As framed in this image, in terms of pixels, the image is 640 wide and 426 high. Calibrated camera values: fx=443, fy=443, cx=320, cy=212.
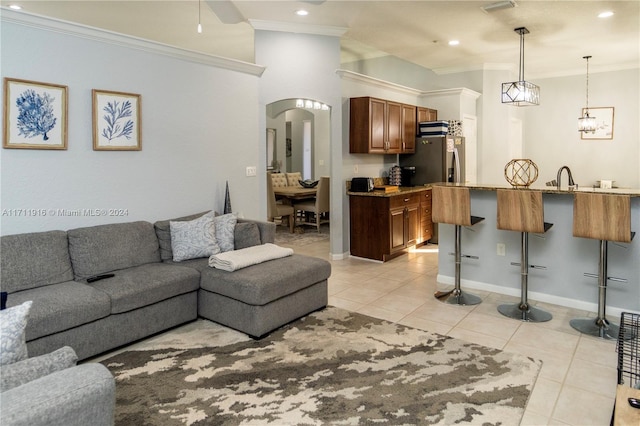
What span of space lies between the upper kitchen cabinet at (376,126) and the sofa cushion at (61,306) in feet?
12.6

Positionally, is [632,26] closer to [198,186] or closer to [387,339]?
[387,339]

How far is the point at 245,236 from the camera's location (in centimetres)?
420

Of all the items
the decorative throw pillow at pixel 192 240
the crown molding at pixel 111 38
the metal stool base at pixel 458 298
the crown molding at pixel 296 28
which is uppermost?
the crown molding at pixel 296 28

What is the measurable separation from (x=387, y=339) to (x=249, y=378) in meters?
1.12

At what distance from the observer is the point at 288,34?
17.6 feet

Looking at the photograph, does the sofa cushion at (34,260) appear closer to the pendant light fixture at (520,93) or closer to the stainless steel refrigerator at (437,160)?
the pendant light fixture at (520,93)

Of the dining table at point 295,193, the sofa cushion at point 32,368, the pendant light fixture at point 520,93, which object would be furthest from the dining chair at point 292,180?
the sofa cushion at point 32,368

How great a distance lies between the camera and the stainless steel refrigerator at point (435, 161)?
6754 mm

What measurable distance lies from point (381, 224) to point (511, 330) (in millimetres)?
2464

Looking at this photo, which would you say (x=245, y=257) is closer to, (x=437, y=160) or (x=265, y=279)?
(x=265, y=279)

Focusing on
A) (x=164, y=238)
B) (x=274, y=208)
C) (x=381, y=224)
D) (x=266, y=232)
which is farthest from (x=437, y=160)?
(x=164, y=238)

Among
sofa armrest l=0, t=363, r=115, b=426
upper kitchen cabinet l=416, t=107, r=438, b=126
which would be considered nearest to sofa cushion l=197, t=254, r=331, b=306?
sofa armrest l=0, t=363, r=115, b=426

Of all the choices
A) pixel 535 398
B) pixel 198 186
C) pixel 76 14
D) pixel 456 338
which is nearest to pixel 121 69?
pixel 198 186

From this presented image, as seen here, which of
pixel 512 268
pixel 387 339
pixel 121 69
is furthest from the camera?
pixel 512 268
